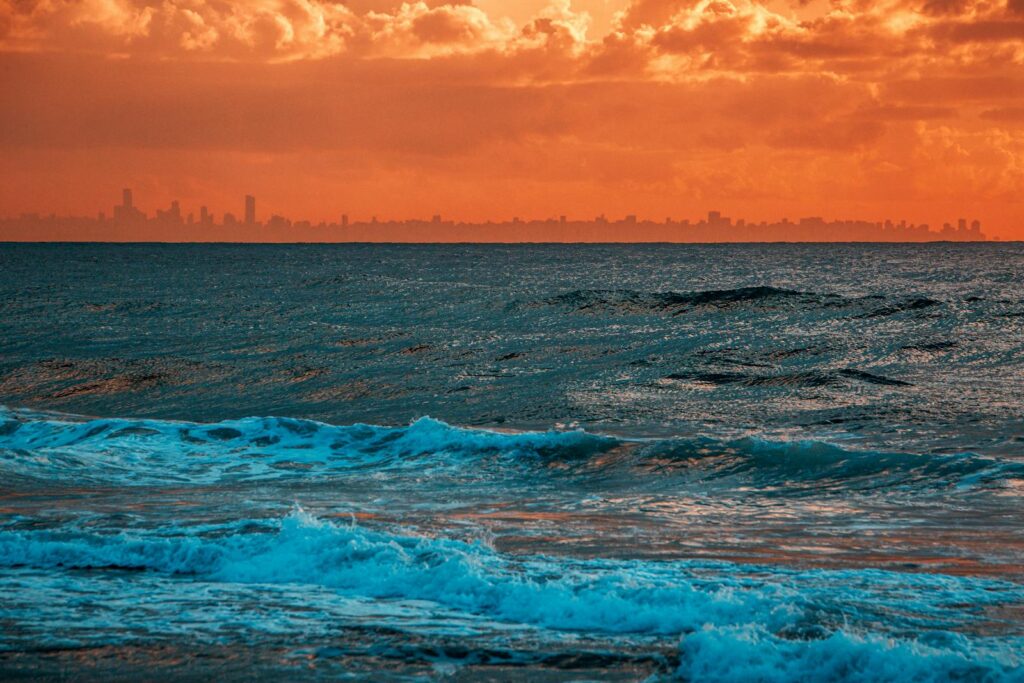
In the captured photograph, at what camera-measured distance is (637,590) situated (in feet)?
28.3

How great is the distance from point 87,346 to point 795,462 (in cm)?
2808

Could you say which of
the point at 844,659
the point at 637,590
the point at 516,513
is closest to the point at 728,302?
the point at 516,513

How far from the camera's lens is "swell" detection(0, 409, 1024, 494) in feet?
48.5

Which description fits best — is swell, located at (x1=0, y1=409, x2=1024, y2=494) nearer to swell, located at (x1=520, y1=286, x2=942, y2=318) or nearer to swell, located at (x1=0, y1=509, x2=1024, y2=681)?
swell, located at (x1=0, y1=509, x2=1024, y2=681)

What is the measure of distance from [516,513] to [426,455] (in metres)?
4.97

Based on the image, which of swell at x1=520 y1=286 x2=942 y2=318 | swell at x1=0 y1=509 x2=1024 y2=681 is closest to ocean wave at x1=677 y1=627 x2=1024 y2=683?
swell at x1=0 y1=509 x2=1024 y2=681

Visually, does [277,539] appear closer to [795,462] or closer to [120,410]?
[795,462]

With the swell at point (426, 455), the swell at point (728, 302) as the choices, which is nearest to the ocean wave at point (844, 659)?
the swell at point (426, 455)

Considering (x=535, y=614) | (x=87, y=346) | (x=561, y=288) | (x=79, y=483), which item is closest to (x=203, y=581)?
(x=535, y=614)

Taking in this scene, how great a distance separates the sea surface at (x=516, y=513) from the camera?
7477mm

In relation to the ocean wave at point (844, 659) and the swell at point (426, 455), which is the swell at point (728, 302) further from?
the ocean wave at point (844, 659)

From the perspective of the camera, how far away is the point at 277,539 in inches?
416

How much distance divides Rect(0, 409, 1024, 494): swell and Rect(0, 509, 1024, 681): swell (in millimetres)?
4862

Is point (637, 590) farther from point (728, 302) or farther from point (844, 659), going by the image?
point (728, 302)
